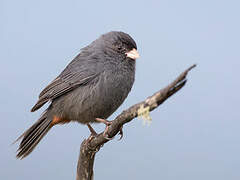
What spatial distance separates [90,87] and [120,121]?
1.37 m

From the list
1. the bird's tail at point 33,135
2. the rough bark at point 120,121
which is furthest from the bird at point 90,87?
the rough bark at point 120,121

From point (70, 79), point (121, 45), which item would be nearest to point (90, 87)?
point (70, 79)

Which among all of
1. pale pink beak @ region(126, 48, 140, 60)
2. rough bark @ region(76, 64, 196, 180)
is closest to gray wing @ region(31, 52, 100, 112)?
pale pink beak @ region(126, 48, 140, 60)

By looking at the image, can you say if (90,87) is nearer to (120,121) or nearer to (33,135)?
(33,135)

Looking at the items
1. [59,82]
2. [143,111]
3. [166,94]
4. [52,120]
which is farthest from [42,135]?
[166,94]

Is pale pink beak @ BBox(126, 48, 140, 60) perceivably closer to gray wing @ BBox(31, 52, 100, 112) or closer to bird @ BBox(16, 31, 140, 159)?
bird @ BBox(16, 31, 140, 159)

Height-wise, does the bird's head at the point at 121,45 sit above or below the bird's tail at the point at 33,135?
above

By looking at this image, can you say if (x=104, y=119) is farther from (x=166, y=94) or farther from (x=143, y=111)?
(x=166, y=94)

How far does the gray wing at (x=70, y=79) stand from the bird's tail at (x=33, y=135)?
0.21 meters

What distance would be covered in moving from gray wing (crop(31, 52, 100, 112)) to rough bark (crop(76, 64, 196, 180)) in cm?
75

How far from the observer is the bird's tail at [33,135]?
538 centimetres

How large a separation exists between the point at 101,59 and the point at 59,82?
0.68 m

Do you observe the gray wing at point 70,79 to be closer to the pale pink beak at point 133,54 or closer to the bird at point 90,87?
the bird at point 90,87

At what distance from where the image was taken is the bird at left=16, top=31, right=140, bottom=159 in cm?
493
